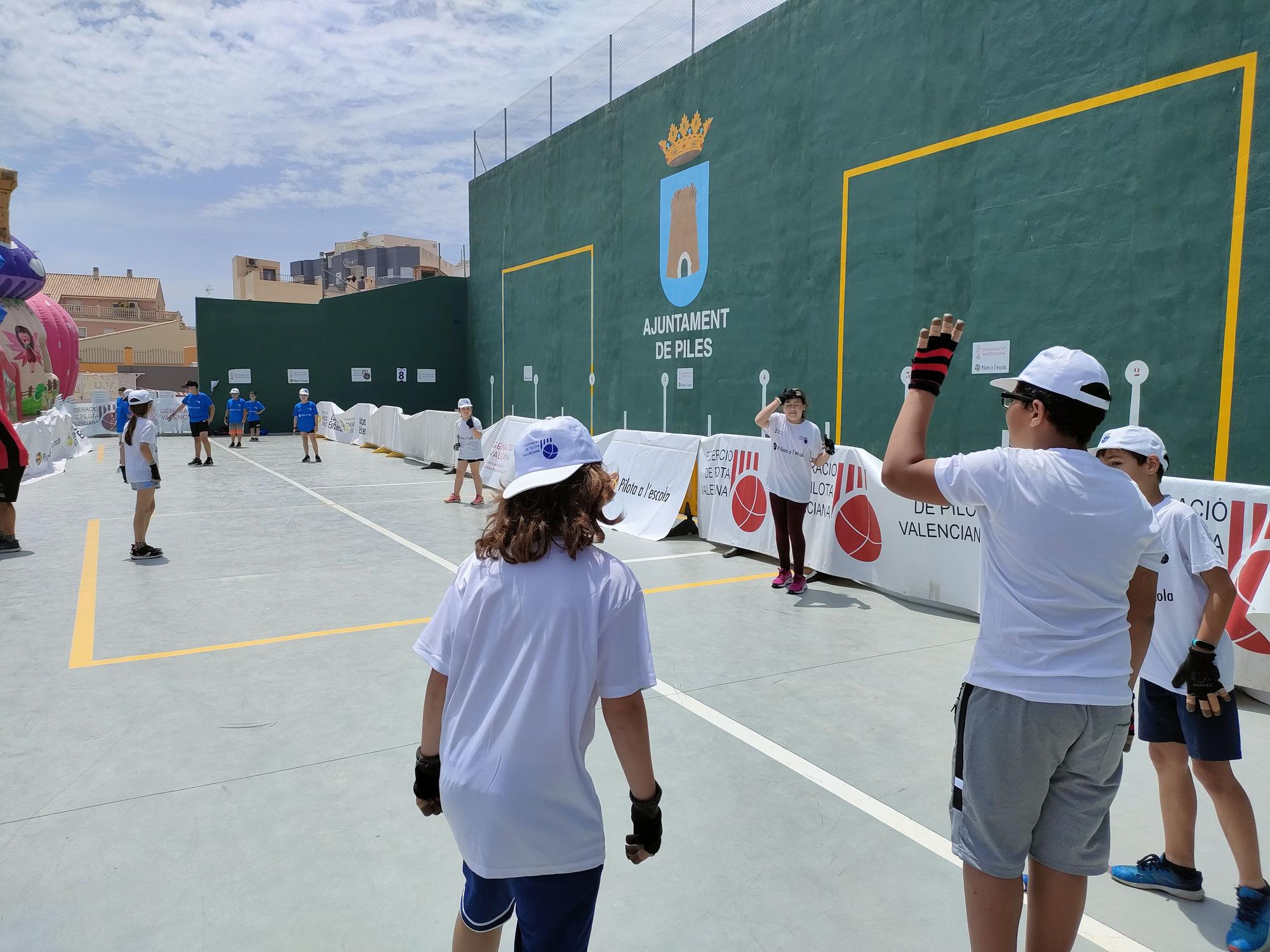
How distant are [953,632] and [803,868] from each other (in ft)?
12.8

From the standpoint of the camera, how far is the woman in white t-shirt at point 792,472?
805 cm

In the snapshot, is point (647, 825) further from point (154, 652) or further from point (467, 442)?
point (467, 442)

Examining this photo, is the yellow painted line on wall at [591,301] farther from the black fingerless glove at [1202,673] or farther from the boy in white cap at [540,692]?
the boy in white cap at [540,692]

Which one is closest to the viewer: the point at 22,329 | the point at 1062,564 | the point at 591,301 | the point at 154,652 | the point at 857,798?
the point at 1062,564

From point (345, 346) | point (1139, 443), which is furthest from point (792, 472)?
point (345, 346)

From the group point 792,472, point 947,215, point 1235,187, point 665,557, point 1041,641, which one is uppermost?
point 947,215

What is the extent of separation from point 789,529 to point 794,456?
→ 30.0 inches

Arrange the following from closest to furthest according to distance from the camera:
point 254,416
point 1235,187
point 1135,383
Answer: point 1235,187 < point 1135,383 < point 254,416

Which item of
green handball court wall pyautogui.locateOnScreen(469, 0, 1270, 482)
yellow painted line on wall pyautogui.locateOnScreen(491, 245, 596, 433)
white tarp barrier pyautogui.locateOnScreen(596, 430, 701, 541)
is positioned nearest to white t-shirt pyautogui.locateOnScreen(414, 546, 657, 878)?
green handball court wall pyautogui.locateOnScreen(469, 0, 1270, 482)

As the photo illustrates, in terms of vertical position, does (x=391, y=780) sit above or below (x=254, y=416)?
below

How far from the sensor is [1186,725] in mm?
3062

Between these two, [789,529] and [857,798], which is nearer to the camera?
[857,798]

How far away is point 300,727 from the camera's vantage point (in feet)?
15.7

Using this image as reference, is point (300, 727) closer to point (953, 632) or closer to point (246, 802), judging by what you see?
point (246, 802)
